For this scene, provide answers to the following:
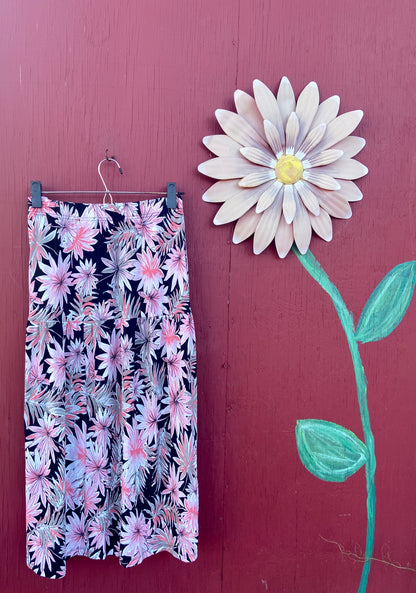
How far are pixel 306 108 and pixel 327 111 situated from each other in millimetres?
64

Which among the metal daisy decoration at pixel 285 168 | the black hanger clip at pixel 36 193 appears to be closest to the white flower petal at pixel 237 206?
the metal daisy decoration at pixel 285 168

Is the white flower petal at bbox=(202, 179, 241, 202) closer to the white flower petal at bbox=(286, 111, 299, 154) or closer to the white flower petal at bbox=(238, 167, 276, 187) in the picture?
the white flower petal at bbox=(238, 167, 276, 187)

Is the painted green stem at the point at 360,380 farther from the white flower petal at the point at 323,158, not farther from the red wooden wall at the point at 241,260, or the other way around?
the white flower petal at the point at 323,158

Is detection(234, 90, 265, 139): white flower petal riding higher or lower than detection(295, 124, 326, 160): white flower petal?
higher

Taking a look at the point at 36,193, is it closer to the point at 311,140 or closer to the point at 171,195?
the point at 171,195

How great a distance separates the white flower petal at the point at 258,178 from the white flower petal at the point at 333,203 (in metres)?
0.13

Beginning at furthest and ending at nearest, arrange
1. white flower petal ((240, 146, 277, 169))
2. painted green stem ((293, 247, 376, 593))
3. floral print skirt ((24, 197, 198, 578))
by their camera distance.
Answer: painted green stem ((293, 247, 376, 593)), white flower petal ((240, 146, 277, 169)), floral print skirt ((24, 197, 198, 578))

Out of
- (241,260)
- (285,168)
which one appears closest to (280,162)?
(285,168)

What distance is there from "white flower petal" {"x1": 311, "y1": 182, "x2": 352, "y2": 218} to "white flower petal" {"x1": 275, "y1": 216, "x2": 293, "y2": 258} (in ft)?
0.39

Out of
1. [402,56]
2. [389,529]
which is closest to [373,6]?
[402,56]

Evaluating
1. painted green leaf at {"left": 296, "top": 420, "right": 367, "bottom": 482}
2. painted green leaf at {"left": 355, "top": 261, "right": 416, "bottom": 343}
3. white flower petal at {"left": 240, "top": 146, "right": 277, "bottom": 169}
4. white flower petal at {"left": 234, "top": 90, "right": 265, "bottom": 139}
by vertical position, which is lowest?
painted green leaf at {"left": 296, "top": 420, "right": 367, "bottom": 482}

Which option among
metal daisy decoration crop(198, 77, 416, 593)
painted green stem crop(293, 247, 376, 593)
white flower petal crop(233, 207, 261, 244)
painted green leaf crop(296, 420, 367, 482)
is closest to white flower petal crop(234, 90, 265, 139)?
metal daisy decoration crop(198, 77, 416, 593)

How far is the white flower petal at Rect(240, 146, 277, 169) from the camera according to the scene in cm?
119

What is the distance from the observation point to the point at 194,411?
1.16m
